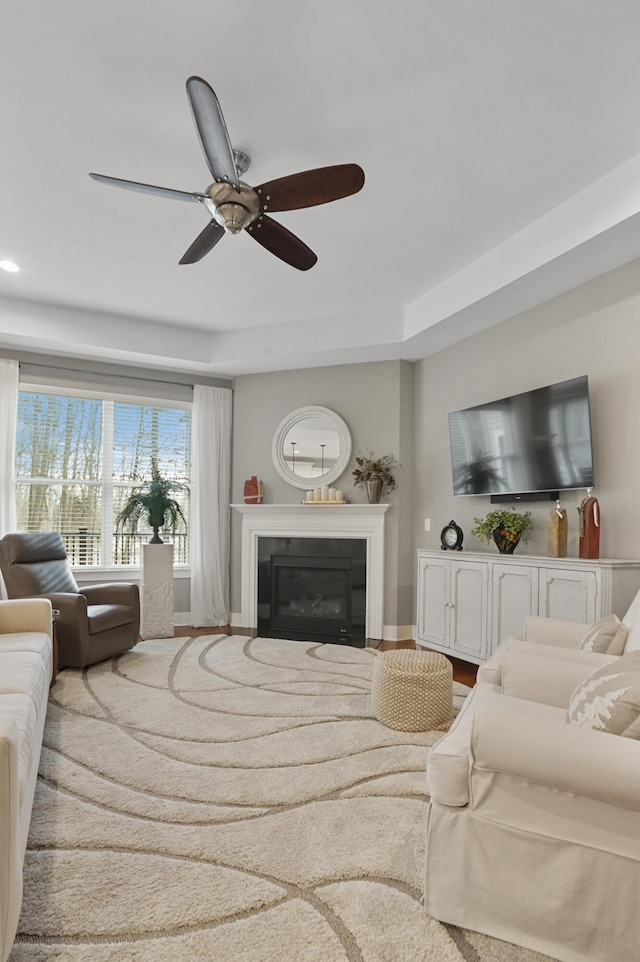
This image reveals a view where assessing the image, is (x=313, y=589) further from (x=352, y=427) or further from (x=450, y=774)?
(x=450, y=774)

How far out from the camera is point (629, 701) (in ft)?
4.90

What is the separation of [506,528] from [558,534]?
45cm

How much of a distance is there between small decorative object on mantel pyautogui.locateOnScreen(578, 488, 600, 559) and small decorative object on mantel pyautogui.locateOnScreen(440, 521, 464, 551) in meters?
1.18

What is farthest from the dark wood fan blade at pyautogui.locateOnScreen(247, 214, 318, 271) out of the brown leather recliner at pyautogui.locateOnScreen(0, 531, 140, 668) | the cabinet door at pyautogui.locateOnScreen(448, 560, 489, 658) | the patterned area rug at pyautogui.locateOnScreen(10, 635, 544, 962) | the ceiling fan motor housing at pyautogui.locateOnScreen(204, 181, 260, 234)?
the brown leather recliner at pyautogui.locateOnScreen(0, 531, 140, 668)

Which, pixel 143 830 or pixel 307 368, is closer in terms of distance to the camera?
pixel 143 830

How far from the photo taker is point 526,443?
3914 millimetres

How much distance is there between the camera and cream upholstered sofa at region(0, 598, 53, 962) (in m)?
1.28

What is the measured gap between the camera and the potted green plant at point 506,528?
13.0ft

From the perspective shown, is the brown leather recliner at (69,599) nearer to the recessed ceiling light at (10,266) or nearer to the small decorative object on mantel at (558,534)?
the recessed ceiling light at (10,266)

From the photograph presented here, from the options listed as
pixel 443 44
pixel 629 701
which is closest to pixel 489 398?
pixel 443 44

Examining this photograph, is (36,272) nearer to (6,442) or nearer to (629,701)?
(6,442)

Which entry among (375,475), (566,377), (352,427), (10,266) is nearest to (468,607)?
(375,475)

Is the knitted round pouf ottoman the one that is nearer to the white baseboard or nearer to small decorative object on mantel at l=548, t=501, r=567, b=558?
small decorative object on mantel at l=548, t=501, r=567, b=558

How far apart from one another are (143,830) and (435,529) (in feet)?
11.6
